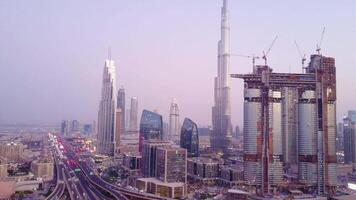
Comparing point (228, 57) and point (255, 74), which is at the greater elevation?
point (228, 57)

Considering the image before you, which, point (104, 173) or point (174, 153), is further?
point (104, 173)

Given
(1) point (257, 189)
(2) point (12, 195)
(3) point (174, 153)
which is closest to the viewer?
(2) point (12, 195)

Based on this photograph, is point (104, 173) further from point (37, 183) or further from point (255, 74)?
point (255, 74)

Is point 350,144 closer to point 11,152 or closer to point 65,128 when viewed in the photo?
point 11,152

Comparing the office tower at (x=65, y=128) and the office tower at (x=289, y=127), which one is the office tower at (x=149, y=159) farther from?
the office tower at (x=65, y=128)

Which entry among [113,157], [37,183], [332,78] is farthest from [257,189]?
[113,157]

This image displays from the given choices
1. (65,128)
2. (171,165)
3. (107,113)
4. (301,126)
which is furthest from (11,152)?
(65,128)

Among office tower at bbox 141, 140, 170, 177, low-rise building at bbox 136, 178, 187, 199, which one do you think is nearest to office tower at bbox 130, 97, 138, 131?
office tower at bbox 141, 140, 170, 177
